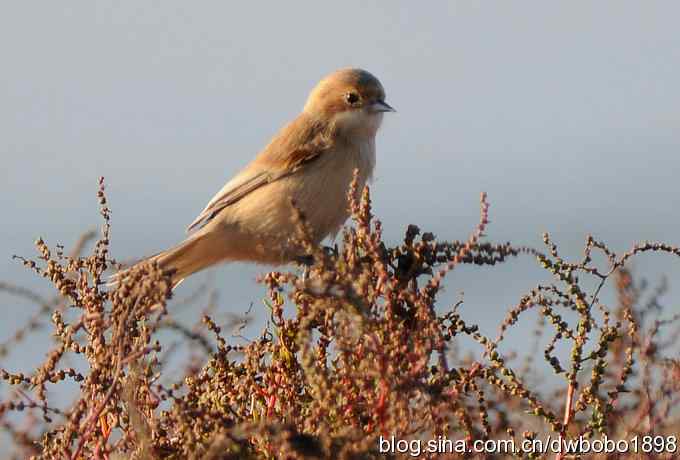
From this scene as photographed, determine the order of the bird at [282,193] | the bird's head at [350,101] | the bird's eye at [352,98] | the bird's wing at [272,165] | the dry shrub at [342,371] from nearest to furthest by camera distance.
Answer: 1. the dry shrub at [342,371]
2. the bird at [282,193]
3. the bird's wing at [272,165]
4. the bird's head at [350,101]
5. the bird's eye at [352,98]

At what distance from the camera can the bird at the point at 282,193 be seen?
6020 millimetres

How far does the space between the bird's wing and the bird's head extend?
23 cm

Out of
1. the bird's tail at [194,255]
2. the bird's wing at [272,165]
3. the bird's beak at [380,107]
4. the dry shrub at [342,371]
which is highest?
the bird's beak at [380,107]

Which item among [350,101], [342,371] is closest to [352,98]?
[350,101]

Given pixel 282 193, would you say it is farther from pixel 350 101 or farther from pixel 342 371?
pixel 342 371

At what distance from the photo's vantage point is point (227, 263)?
20.5 feet

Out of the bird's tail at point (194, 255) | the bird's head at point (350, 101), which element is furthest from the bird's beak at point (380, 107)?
the bird's tail at point (194, 255)

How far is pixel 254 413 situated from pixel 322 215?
2.87m

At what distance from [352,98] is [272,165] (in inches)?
34.1

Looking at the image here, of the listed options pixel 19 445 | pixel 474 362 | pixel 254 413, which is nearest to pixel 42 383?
pixel 19 445

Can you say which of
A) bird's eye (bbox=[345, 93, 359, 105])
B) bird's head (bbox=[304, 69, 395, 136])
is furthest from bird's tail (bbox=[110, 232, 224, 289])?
bird's eye (bbox=[345, 93, 359, 105])

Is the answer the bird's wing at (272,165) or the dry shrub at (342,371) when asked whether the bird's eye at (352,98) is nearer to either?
the bird's wing at (272,165)

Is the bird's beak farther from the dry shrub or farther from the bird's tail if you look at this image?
the dry shrub

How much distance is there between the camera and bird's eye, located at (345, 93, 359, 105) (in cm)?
691
